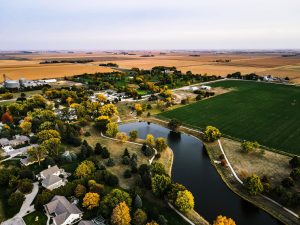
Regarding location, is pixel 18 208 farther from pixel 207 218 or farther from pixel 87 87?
pixel 87 87

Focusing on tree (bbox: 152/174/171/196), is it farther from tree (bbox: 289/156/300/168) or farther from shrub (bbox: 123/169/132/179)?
tree (bbox: 289/156/300/168)

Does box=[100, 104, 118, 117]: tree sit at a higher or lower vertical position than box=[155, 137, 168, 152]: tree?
higher

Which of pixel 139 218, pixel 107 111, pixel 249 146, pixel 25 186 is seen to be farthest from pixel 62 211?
pixel 107 111

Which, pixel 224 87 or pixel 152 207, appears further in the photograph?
pixel 224 87

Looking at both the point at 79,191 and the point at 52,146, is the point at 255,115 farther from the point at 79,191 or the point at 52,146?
the point at 52,146

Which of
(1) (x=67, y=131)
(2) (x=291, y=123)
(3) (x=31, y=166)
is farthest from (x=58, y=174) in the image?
(2) (x=291, y=123)

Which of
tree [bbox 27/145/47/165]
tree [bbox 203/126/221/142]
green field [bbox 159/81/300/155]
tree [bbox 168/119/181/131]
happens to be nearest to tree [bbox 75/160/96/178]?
tree [bbox 27/145/47/165]
